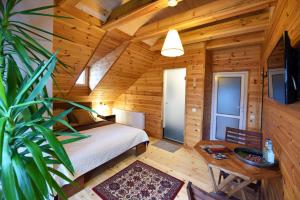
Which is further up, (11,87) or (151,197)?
(11,87)

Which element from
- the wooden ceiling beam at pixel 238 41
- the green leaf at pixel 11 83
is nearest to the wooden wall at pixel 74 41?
the green leaf at pixel 11 83

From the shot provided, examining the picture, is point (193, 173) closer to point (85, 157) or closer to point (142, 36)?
point (85, 157)

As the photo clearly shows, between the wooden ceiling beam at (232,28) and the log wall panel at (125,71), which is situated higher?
the wooden ceiling beam at (232,28)

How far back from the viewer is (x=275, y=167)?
143 centimetres

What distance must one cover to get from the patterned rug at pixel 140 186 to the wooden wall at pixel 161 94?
1.43 metres

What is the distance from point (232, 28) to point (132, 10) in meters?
1.68

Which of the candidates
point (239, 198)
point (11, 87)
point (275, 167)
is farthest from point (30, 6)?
point (239, 198)

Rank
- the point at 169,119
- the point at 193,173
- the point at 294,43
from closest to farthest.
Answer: the point at 294,43
the point at 193,173
the point at 169,119

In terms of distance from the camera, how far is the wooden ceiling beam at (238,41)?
8.79 ft

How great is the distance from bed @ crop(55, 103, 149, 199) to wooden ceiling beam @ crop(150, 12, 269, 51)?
2.27 meters

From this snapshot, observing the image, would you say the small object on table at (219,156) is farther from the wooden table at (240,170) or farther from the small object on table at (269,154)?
the small object on table at (269,154)

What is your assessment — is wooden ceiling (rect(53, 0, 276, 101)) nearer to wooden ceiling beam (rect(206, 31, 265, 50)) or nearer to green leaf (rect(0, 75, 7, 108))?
wooden ceiling beam (rect(206, 31, 265, 50))

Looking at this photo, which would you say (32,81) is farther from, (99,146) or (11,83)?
(99,146)

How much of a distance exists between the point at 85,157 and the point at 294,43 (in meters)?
2.49
